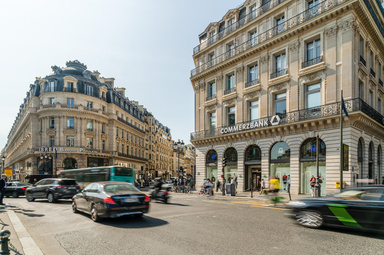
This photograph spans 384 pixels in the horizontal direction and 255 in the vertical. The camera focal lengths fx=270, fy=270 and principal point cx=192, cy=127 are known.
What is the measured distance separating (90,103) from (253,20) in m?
34.1

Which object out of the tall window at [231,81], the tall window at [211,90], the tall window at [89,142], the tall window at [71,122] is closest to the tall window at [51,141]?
the tall window at [71,122]

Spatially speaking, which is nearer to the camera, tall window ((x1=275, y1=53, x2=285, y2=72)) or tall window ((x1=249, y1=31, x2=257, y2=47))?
tall window ((x1=275, y1=53, x2=285, y2=72))

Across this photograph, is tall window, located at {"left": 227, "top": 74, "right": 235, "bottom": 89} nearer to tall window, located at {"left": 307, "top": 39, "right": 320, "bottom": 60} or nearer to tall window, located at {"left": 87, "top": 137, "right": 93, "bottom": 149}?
tall window, located at {"left": 307, "top": 39, "right": 320, "bottom": 60}

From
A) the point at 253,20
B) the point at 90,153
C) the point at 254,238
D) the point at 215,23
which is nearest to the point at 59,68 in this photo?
the point at 90,153

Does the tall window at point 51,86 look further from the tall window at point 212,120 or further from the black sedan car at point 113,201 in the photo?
the black sedan car at point 113,201

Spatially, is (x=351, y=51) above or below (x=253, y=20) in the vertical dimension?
below

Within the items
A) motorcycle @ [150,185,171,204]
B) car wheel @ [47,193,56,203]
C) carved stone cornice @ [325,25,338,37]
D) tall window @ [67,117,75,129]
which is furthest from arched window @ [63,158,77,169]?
carved stone cornice @ [325,25,338,37]

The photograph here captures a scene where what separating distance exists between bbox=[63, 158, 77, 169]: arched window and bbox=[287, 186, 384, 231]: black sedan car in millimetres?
45270

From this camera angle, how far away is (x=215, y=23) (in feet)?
106

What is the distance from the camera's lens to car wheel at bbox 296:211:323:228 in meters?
7.62

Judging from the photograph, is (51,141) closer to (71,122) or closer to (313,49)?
(71,122)

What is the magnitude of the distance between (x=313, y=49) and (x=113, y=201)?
21135 millimetres

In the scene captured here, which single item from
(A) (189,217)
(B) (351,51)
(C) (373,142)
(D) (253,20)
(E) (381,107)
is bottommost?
(A) (189,217)

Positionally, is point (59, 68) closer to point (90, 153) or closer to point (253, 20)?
point (90, 153)
